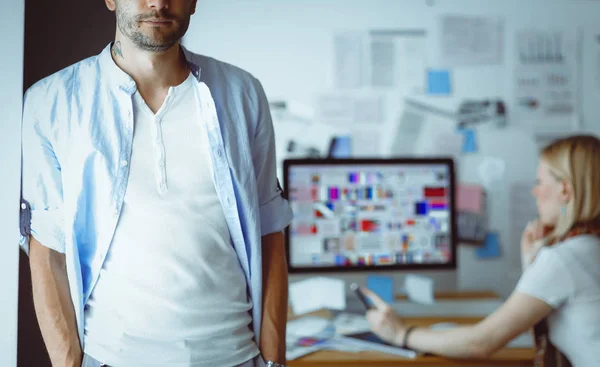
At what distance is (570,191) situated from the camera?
1.45 metres

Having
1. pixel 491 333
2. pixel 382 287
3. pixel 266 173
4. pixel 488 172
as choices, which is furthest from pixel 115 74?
pixel 488 172

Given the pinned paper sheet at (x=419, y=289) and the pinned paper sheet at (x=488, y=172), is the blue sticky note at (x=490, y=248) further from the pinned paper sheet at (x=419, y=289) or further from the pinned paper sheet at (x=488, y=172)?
the pinned paper sheet at (x=419, y=289)

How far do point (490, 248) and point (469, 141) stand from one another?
392mm

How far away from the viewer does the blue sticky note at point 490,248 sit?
7.11 feet

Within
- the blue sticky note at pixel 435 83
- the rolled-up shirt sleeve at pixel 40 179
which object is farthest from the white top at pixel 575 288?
the rolled-up shirt sleeve at pixel 40 179

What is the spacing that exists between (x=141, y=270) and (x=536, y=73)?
1730mm

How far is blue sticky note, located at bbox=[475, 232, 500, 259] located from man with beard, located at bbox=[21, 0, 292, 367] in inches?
54.2

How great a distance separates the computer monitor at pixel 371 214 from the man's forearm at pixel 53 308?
90 cm

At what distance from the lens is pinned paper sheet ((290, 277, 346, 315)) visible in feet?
5.92

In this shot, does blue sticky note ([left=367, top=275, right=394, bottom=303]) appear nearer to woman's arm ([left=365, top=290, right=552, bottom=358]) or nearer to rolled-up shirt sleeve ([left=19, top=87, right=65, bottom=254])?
woman's arm ([left=365, top=290, right=552, bottom=358])

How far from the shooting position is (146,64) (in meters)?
1.00

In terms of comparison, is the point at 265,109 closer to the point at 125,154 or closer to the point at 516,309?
the point at 125,154

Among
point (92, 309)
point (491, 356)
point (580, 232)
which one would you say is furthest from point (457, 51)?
point (92, 309)

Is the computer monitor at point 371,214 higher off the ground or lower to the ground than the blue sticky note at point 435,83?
lower
